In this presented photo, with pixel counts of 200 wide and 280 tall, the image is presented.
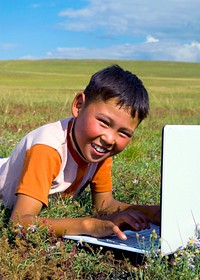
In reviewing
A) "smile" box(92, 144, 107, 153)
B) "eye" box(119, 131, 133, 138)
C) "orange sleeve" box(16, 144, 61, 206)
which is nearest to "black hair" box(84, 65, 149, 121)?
"eye" box(119, 131, 133, 138)

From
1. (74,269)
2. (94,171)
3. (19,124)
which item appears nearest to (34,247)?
(74,269)

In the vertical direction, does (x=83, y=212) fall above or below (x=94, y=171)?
below

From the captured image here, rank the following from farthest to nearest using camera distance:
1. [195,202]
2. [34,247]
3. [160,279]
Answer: [34,247] < [195,202] < [160,279]

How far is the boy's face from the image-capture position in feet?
10.7

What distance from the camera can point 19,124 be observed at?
963cm

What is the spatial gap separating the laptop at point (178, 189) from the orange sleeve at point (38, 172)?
59 centimetres

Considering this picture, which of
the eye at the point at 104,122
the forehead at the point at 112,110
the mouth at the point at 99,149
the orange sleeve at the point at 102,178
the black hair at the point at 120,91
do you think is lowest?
the orange sleeve at the point at 102,178

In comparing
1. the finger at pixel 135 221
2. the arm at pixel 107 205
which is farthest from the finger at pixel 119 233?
the arm at pixel 107 205

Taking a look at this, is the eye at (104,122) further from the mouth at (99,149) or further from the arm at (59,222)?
the arm at (59,222)

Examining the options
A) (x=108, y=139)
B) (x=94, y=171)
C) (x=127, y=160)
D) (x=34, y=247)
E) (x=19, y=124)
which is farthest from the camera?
(x=19, y=124)

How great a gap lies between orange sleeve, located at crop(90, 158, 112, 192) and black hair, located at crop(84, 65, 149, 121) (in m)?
0.66

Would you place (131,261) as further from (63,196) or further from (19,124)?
(19,124)

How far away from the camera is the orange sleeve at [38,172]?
3184 millimetres

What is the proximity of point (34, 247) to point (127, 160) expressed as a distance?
3.58 m
